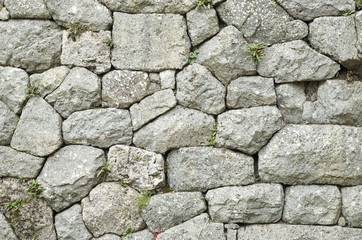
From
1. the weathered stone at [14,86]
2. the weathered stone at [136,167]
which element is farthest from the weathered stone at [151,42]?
the weathered stone at [14,86]

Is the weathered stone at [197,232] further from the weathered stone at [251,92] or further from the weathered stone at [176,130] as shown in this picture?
the weathered stone at [251,92]

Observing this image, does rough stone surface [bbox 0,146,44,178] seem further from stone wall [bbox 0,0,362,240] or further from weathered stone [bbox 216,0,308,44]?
weathered stone [bbox 216,0,308,44]

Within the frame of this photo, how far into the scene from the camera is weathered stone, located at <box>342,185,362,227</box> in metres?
2.87

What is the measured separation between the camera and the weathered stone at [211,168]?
9.76 ft

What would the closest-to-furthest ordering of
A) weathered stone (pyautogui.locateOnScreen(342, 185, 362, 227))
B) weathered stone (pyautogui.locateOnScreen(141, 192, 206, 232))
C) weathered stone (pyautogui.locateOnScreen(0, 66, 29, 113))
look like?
weathered stone (pyautogui.locateOnScreen(342, 185, 362, 227)) < weathered stone (pyautogui.locateOnScreen(141, 192, 206, 232)) < weathered stone (pyautogui.locateOnScreen(0, 66, 29, 113))

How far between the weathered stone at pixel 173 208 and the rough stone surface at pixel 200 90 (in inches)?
31.7

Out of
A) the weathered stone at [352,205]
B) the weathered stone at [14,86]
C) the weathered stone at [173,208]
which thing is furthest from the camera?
the weathered stone at [14,86]

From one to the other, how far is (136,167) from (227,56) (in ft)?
4.26

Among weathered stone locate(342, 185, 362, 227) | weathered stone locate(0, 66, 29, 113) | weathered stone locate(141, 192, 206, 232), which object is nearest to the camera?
weathered stone locate(342, 185, 362, 227)

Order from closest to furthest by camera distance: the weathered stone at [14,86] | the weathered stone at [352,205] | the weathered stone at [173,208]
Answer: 1. the weathered stone at [352,205]
2. the weathered stone at [173,208]
3. the weathered stone at [14,86]

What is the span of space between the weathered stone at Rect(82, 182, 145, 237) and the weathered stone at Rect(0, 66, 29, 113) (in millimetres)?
1097

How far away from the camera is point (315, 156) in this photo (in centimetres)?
289

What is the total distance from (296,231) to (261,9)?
6.53 feet

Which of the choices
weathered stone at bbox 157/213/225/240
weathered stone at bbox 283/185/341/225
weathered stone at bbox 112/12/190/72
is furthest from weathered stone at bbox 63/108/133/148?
weathered stone at bbox 283/185/341/225
